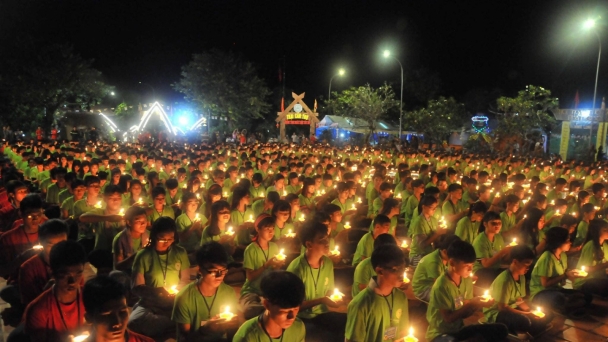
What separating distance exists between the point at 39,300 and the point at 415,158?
65.6ft

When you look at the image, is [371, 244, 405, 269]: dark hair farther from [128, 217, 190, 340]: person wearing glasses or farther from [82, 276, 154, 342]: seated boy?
[128, 217, 190, 340]: person wearing glasses

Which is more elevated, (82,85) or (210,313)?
(82,85)

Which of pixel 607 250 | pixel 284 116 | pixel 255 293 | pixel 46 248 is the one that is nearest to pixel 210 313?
pixel 255 293

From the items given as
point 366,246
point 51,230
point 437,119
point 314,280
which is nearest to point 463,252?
point 314,280

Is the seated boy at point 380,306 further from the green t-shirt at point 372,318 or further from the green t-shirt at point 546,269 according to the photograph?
the green t-shirt at point 546,269

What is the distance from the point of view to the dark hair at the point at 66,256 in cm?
395

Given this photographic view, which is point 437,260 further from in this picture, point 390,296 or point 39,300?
point 39,300

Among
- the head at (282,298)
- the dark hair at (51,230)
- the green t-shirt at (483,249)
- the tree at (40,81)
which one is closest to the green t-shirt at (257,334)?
the head at (282,298)

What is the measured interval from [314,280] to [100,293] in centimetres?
242

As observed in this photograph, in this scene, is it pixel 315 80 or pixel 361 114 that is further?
pixel 315 80

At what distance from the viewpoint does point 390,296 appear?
4098 millimetres

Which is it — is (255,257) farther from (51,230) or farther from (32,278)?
(32,278)

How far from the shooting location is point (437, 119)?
40719 millimetres

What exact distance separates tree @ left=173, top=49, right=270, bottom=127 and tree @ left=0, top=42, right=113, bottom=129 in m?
8.77
